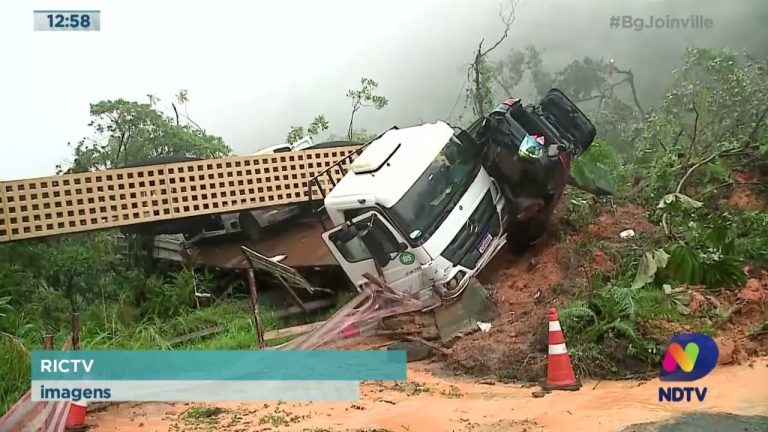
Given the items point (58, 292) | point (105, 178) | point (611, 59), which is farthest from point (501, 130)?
point (58, 292)

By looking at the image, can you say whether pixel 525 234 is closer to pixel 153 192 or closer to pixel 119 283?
pixel 153 192

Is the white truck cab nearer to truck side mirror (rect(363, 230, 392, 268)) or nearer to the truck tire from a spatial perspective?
truck side mirror (rect(363, 230, 392, 268))

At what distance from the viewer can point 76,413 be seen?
3.05 metres

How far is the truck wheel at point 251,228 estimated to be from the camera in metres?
5.83

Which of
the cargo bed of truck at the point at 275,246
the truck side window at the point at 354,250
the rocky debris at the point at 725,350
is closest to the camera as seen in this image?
the rocky debris at the point at 725,350

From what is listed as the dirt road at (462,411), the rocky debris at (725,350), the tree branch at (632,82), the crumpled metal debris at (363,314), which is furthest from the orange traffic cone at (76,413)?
the tree branch at (632,82)

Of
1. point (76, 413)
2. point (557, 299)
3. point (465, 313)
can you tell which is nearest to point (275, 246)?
point (465, 313)

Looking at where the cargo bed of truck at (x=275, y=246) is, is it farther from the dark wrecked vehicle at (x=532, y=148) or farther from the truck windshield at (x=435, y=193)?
the dark wrecked vehicle at (x=532, y=148)

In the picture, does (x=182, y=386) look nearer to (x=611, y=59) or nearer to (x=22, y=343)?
(x=22, y=343)

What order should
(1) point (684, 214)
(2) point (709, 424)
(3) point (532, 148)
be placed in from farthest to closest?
(1) point (684, 214) → (3) point (532, 148) → (2) point (709, 424)

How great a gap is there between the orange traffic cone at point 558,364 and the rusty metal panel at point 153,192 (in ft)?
8.57

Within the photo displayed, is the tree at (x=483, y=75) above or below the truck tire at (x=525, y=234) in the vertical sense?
above

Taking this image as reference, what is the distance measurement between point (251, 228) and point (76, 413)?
2954 mm

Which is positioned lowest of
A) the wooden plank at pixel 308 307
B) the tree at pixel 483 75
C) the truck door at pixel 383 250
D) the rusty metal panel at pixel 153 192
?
the wooden plank at pixel 308 307
